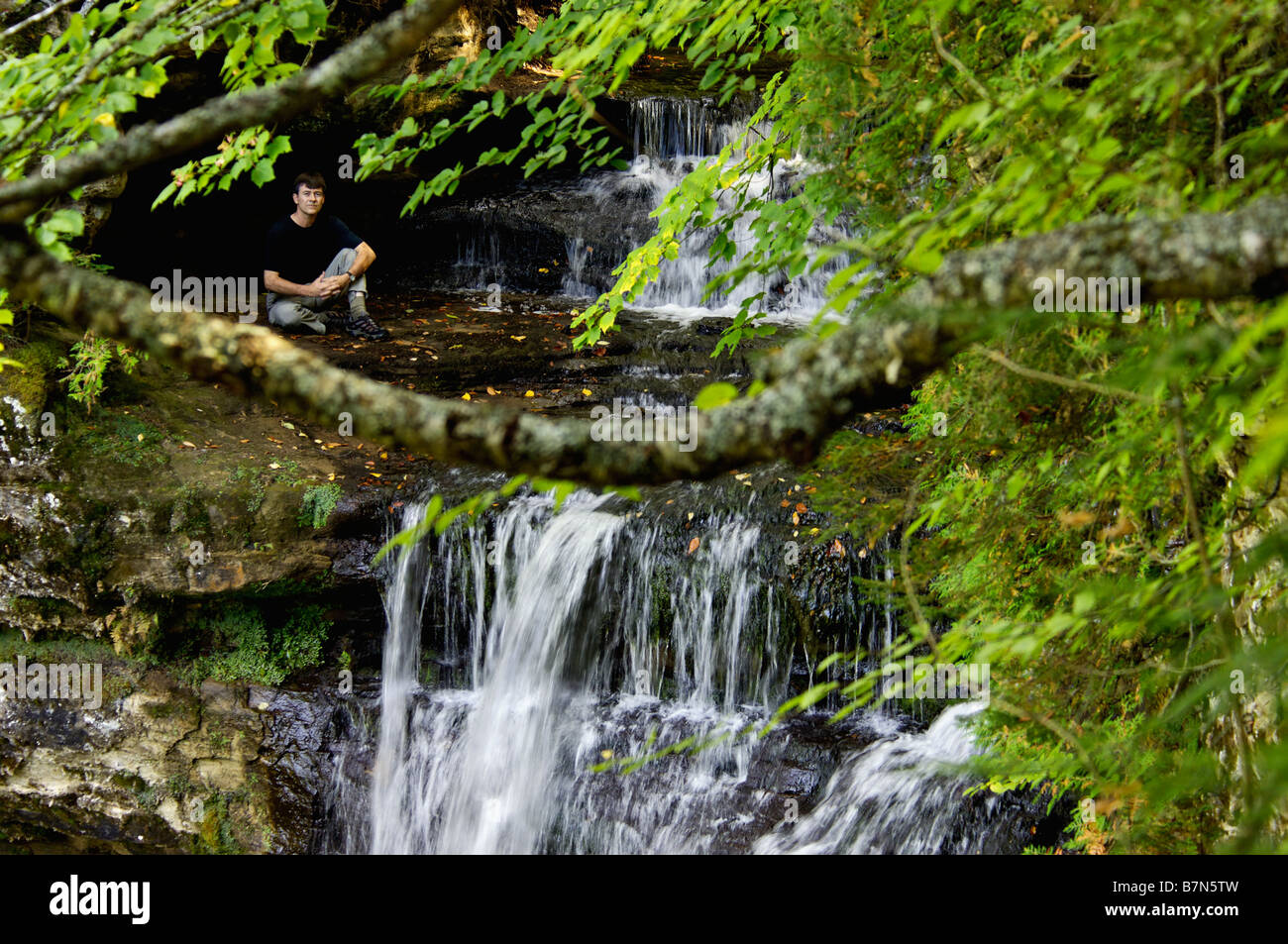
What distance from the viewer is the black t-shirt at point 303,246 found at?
924 centimetres

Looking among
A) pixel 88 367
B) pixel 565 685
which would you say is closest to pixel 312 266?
pixel 88 367

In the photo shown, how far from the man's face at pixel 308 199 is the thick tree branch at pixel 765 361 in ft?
25.7

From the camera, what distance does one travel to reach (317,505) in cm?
726

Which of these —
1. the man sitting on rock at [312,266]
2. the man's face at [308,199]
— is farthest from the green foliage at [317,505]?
the man's face at [308,199]

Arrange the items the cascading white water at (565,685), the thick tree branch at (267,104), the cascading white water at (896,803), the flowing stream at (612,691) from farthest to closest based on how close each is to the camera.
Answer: the cascading white water at (565,685), the flowing stream at (612,691), the cascading white water at (896,803), the thick tree branch at (267,104)

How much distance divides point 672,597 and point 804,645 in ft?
3.06

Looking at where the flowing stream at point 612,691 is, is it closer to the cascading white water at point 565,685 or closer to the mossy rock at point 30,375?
the cascading white water at point 565,685

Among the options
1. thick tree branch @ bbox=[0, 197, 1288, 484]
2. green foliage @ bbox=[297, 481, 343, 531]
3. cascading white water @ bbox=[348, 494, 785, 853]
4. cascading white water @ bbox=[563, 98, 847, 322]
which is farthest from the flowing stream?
cascading white water @ bbox=[563, 98, 847, 322]

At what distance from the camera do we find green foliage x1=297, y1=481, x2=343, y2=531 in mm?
7223

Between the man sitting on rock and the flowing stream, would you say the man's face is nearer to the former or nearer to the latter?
the man sitting on rock

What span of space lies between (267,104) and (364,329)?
839 cm

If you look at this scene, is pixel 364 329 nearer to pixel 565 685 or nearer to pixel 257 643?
pixel 257 643
